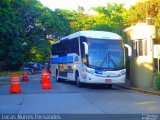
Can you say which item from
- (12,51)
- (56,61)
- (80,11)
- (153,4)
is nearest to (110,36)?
(56,61)

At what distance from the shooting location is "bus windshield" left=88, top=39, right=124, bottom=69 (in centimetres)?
2417

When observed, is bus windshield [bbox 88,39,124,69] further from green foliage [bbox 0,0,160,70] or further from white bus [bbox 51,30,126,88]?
green foliage [bbox 0,0,160,70]

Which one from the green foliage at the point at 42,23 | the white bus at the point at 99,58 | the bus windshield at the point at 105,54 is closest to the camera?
the white bus at the point at 99,58

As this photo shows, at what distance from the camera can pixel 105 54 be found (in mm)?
24297

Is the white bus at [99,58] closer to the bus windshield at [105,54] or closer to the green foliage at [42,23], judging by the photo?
the bus windshield at [105,54]

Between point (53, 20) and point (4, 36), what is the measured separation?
21015mm

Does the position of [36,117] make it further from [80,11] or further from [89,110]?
[80,11]

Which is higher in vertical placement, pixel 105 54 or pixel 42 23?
pixel 42 23

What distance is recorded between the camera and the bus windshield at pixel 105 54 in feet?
79.3

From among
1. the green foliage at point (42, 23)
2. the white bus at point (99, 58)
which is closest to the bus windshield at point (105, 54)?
the white bus at point (99, 58)

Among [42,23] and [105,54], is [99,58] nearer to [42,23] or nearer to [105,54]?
[105,54]

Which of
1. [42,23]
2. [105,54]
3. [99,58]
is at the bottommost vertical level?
[99,58]

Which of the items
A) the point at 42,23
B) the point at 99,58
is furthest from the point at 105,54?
the point at 42,23

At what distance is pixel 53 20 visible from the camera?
6731cm
